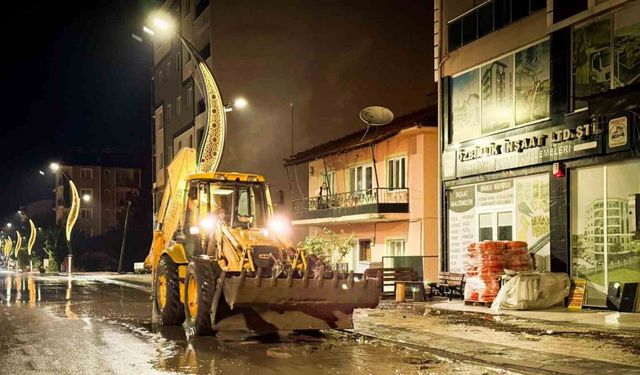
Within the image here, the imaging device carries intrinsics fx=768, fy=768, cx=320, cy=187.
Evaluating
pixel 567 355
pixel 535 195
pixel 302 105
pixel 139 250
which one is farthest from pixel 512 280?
pixel 139 250

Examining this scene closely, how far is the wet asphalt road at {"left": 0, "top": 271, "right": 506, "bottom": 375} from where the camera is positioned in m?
10.9

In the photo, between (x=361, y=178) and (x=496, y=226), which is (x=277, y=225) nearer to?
(x=496, y=226)

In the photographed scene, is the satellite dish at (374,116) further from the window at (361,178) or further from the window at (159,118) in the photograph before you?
the window at (159,118)

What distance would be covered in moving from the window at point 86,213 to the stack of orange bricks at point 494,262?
289 ft

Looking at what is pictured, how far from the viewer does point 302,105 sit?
42.3 m

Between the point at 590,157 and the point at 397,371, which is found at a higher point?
the point at 590,157

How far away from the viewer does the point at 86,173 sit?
105m

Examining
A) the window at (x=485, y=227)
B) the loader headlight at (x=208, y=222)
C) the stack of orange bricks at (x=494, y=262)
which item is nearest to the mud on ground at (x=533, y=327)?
the stack of orange bricks at (x=494, y=262)

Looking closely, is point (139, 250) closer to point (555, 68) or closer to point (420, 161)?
point (420, 161)

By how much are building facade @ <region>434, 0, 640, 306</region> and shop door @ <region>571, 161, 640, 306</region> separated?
25 mm

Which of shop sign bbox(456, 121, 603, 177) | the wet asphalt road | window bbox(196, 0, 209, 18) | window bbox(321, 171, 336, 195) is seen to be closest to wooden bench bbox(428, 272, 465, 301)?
shop sign bbox(456, 121, 603, 177)

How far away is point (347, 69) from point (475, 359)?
32.4 m

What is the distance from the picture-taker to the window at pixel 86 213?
101m

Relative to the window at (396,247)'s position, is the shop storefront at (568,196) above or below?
above
